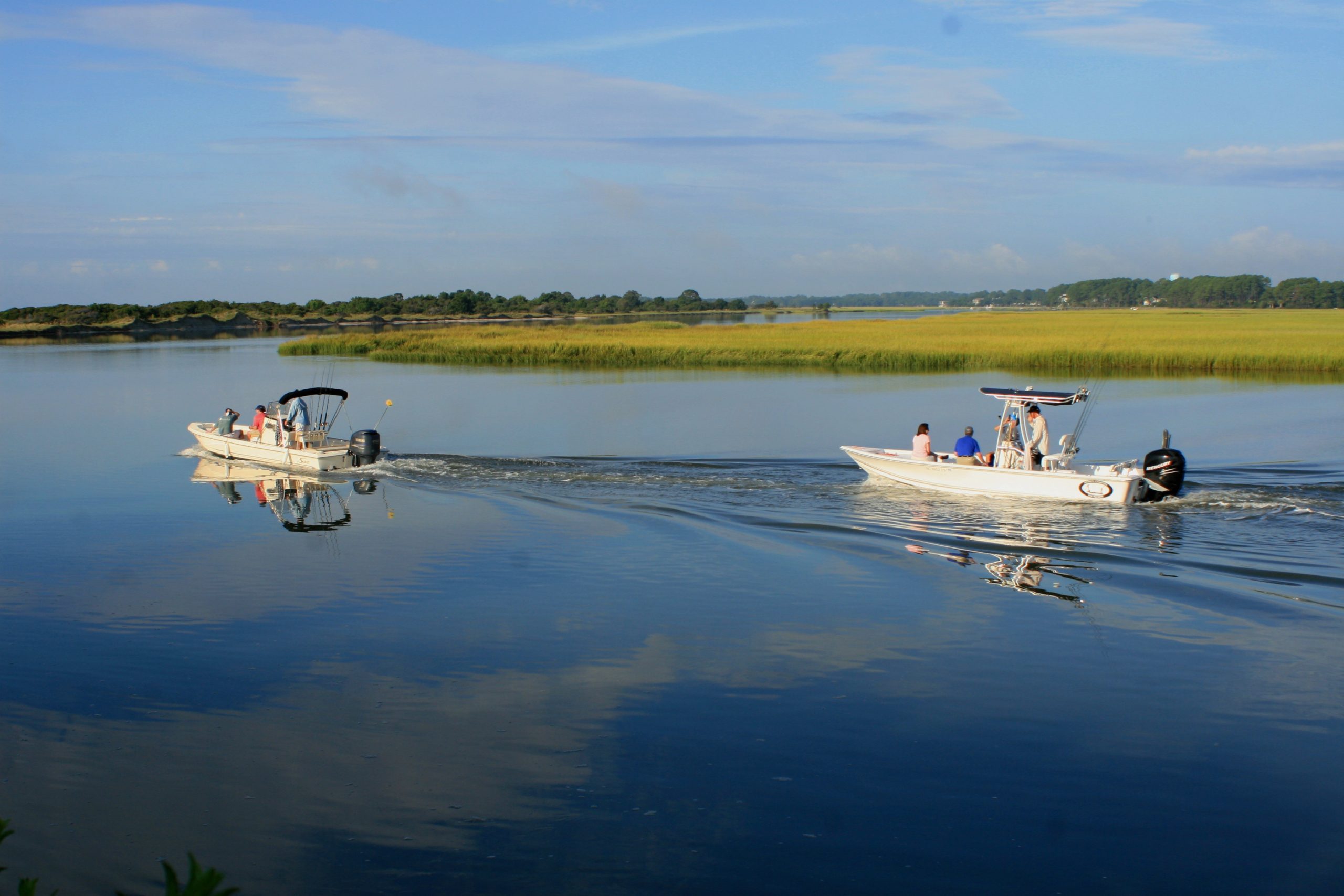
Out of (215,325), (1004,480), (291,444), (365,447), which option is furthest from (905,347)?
(215,325)

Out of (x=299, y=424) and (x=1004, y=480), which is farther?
(x=299, y=424)

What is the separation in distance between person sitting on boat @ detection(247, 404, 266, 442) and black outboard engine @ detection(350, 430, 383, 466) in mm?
3157

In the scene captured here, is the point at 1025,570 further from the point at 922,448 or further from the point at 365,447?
the point at 365,447

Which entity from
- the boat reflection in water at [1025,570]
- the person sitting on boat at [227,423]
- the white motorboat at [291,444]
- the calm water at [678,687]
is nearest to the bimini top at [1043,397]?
the calm water at [678,687]

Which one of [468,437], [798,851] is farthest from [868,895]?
[468,437]

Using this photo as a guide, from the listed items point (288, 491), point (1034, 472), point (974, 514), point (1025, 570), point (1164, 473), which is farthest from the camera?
point (288, 491)

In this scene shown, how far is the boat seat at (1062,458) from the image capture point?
2141 centimetres

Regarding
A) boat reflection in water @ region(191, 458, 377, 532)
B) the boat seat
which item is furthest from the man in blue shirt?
boat reflection in water @ region(191, 458, 377, 532)

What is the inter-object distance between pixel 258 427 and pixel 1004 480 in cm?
1958

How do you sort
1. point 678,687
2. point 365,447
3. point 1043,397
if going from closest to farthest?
point 678,687 < point 1043,397 < point 365,447

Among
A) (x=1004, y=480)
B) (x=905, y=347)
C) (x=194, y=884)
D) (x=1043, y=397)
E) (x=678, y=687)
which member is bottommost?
(x=678, y=687)

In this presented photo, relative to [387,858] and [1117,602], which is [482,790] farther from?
[1117,602]

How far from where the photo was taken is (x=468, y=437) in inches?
1299

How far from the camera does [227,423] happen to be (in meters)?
30.1
